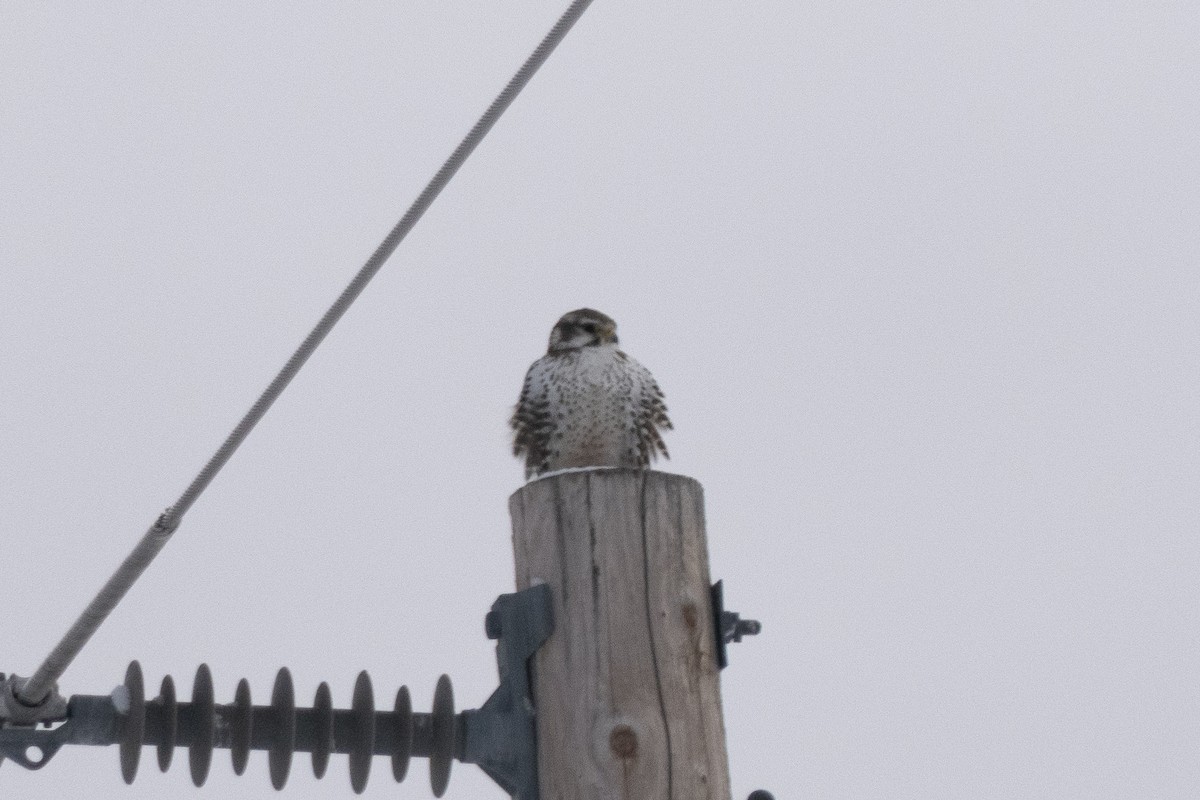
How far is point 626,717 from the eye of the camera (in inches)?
151

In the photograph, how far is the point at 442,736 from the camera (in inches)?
158

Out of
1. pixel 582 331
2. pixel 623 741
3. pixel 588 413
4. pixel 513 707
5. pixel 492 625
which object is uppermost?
pixel 582 331

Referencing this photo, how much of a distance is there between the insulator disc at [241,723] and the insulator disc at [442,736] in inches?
14.5

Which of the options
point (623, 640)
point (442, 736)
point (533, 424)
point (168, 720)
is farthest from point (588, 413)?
point (168, 720)

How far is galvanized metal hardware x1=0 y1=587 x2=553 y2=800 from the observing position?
12.5 feet

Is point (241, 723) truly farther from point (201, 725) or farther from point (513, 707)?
point (513, 707)

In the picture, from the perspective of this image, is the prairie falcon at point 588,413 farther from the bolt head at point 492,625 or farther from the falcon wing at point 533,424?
the bolt head at point 492,625

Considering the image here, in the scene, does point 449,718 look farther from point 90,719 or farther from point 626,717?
point 90,719

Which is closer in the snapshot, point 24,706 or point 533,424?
→ point 24,706

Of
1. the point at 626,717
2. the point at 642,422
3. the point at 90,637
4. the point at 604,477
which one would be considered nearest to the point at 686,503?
the point at 604,477

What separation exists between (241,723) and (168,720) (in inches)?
5.4

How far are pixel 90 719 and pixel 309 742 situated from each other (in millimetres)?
415


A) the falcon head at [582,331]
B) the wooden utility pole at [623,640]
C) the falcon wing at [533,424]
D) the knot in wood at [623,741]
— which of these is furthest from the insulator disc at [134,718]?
the falcon head at [582,331]

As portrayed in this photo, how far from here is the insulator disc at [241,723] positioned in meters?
3.88
